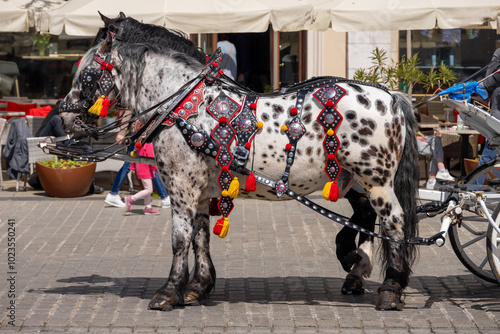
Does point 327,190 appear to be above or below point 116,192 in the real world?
above

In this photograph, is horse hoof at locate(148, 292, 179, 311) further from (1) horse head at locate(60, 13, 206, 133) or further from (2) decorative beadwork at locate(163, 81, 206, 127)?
(1) horse head at locate(60, 13, 206, 133)

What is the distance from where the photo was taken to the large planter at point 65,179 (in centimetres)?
1106

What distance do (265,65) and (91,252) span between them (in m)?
7.86

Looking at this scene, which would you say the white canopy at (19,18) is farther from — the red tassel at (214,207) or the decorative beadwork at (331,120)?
the decorative beadwork at (331,120)

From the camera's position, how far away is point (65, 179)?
1108 centimetres

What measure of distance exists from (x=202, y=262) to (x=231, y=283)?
0.58 meters

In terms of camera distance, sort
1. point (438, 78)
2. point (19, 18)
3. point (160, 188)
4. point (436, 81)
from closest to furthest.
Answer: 1. point (160, 188)
2. point (19, 18)
3. point (438, 78)
4. point (436, 81)

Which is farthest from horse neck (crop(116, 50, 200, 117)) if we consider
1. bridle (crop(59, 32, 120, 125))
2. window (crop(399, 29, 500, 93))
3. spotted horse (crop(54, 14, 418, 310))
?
window (crop(399, 29, 500, 93))

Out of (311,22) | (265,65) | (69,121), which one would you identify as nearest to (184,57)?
(69,121)

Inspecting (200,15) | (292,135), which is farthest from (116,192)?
(292,135)

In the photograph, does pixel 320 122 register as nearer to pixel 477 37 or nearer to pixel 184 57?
pixel 184 57

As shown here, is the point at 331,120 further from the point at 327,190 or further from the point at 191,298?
the point at 191,298

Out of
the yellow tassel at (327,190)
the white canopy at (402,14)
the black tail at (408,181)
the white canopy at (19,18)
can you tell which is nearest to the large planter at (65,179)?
the white canopy at (19,18)

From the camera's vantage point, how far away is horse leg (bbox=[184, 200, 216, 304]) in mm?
6223
